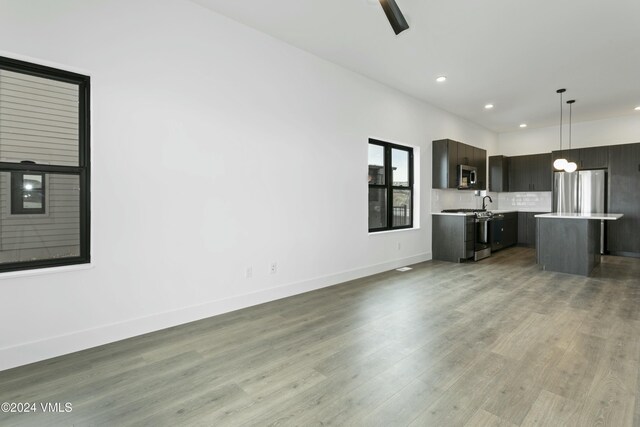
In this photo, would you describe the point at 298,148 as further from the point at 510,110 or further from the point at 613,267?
the point at 613,267

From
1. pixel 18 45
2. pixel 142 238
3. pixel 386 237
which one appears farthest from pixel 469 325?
pixel 18 45

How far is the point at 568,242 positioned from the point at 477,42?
3350 millimetres

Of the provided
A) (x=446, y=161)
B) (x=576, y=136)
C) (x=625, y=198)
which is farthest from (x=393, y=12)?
(x=576, y=136)

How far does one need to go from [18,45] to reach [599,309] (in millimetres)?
5618

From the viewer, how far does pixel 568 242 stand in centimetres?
493

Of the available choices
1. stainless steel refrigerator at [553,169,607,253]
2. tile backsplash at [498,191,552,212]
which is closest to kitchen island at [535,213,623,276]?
stainless steel refrigerator at [553,169,607,253]

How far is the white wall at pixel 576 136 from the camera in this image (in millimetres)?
6977

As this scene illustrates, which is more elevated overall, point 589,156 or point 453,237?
point 589,156

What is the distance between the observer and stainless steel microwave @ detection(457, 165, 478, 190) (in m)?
6.36

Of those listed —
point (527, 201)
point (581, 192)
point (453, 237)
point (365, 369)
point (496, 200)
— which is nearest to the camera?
point (365, 369)

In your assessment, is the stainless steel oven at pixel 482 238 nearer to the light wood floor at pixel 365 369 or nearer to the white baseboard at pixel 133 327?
the light wood floor at pixel 365 369

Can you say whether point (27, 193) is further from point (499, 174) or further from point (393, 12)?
point (499, 174)

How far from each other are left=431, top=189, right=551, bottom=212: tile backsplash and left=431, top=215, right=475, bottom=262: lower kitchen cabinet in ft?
1.29

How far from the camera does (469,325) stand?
298cm
